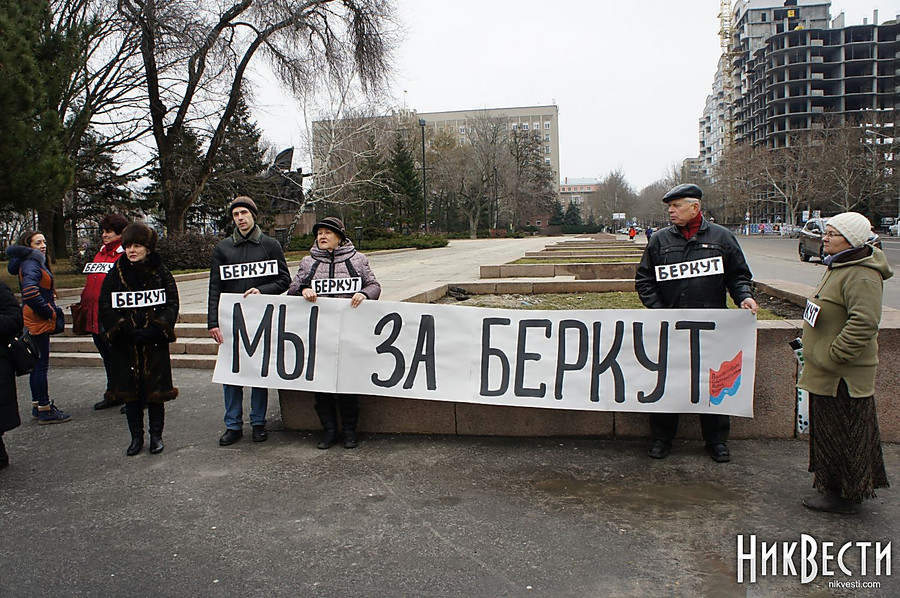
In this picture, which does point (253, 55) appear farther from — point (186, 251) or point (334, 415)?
point (334, 415)

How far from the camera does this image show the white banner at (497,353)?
5004 mm

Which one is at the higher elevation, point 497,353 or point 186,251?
point 186,251

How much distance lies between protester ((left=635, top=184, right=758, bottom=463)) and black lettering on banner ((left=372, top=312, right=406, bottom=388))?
1960 mm

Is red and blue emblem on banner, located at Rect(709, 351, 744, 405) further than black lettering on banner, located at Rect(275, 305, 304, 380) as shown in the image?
No

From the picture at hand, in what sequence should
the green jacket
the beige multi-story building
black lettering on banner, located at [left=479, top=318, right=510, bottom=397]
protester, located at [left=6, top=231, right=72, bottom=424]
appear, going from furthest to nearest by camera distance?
1. the beige multi-story building
2. protester, located at [left=6, top=231, right=72, bottom=424]
3. black lettering on banner, located at [left=479, top=318, right=510, bottom=397]
4. the green jacket

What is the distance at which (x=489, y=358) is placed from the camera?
17.5 ft

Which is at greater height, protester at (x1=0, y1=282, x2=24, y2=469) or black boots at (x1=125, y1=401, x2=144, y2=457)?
protester at (x1=0, y1=282, x2=24, y2=469)

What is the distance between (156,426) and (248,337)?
1018mm

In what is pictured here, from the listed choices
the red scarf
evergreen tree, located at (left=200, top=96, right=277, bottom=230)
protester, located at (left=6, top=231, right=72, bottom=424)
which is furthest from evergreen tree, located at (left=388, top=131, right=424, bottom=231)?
the red scarf

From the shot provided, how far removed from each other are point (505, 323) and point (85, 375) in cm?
649

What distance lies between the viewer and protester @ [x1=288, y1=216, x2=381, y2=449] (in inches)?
216

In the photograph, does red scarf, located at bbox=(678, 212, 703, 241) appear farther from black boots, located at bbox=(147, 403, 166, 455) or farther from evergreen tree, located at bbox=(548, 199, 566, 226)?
evergreen tree, located at bbox=(548, 199, 566, 226)

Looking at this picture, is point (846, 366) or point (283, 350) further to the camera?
point (283, 350)

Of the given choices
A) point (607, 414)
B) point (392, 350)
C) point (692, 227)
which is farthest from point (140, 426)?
point (692, 227)
